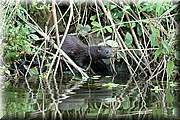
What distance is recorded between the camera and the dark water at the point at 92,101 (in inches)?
52.4

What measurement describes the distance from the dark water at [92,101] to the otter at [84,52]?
46 centimetres

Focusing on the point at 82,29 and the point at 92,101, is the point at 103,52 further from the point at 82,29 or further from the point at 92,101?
the point at 92,101

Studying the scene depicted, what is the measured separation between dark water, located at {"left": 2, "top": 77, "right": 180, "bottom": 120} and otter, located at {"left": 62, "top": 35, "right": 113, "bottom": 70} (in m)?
0.46

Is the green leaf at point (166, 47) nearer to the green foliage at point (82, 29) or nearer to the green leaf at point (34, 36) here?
the green foliage at point (82, 29)

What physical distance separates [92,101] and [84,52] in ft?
3.18

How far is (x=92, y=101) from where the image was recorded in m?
1.50

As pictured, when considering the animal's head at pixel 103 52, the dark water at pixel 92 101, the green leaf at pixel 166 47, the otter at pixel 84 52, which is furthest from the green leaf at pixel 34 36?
the green leaf at pixel 166 47

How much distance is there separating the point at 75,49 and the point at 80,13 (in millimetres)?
228

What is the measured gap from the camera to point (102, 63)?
229cm

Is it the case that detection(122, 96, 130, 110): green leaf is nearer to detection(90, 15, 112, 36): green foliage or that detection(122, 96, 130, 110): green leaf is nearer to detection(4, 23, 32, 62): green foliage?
detection(90, 15, 112, 36): green foliage

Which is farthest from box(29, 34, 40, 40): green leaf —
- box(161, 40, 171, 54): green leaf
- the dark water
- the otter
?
box(161, 40, 171, 54): green leaf

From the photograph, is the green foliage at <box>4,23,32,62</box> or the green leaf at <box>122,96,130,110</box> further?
the green foliage at <box>4,23,32,62</box>

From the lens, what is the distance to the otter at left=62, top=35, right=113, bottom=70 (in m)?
2.31

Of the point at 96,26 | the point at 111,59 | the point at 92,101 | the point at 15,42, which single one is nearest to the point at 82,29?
the point at 96,26
